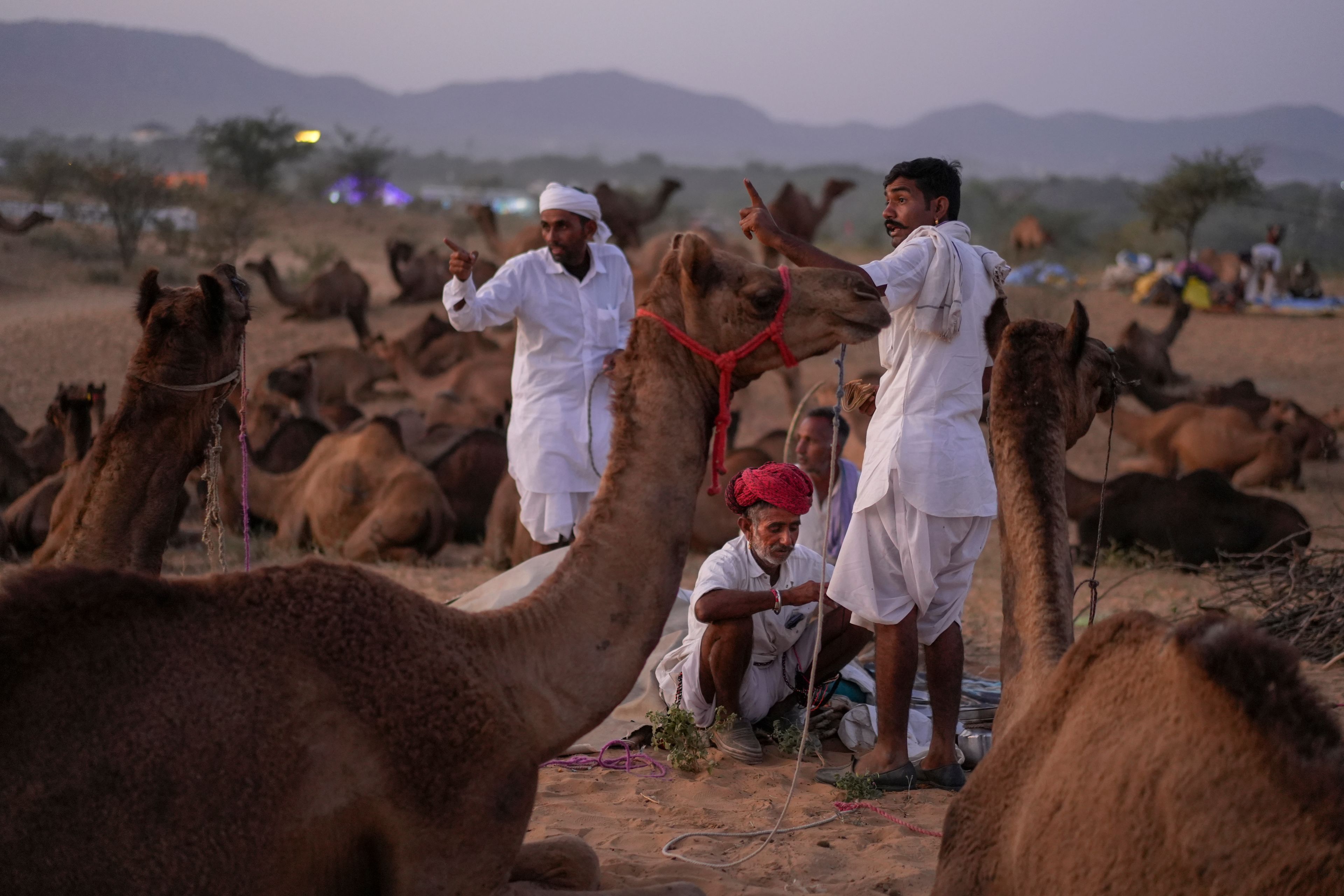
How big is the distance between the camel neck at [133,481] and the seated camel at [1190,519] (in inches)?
273

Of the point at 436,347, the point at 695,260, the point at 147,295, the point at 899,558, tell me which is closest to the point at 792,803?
the point at 899,558

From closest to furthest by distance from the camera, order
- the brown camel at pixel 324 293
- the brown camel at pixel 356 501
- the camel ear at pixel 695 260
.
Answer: the camel ear at pixel 695 260 → the brown camel at pixel 356 501 → the brown camel at pixel 324 293

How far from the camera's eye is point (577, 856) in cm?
352

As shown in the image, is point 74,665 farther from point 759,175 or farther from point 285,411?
point 759,175

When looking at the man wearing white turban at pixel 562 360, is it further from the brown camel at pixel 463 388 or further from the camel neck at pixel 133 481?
the brown camel at pixel 463 388

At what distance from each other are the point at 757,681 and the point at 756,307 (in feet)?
8.99

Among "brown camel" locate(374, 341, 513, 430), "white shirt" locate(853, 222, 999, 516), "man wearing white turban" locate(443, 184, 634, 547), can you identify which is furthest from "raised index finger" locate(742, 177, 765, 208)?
"brown camel" locate(374, 341, 513, 430)

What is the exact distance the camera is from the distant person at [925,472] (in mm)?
4598

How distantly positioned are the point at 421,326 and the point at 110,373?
154 inches

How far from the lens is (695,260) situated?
3059mm

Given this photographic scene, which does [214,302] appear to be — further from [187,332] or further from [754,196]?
[754,196]

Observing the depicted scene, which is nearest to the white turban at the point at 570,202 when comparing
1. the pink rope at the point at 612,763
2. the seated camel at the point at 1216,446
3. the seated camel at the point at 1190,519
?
the pink rope at the point at 612,763

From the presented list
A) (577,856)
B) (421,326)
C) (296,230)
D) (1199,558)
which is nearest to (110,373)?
(421,326)

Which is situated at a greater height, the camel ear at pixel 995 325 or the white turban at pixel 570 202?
the white turban at pixel 570 202
